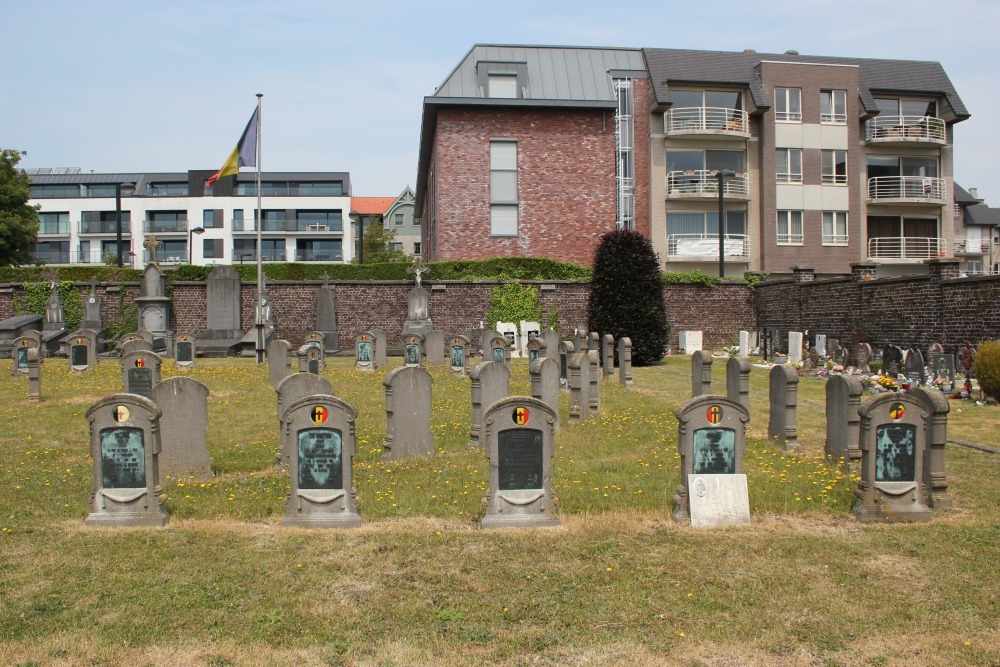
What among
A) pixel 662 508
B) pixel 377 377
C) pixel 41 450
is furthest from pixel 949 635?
pixel 377 377

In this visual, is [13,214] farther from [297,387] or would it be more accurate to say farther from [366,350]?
[297,387]

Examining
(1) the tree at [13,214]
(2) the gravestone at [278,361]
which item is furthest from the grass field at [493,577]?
(1) the tree at [13,214]

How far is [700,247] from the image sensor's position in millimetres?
39094

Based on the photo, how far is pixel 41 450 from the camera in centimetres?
1200

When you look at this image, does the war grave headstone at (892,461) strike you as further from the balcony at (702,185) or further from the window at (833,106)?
the window at (833,106)

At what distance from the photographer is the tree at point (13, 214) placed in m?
43.5

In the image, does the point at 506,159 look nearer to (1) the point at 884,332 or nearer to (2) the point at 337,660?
(1) the point at 884,332

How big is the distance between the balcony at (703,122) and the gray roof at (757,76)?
0.91 meters

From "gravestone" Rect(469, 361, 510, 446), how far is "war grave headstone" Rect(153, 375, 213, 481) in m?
3.75

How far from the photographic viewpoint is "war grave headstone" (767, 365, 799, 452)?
40.0ft

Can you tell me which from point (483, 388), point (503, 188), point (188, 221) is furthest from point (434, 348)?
point (188, 221)

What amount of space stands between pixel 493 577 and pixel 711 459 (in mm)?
2762

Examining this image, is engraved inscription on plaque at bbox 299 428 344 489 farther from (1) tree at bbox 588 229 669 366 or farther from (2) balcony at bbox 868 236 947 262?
(2) balcony at bbox 868 236 947 262

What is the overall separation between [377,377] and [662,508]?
14.5m
